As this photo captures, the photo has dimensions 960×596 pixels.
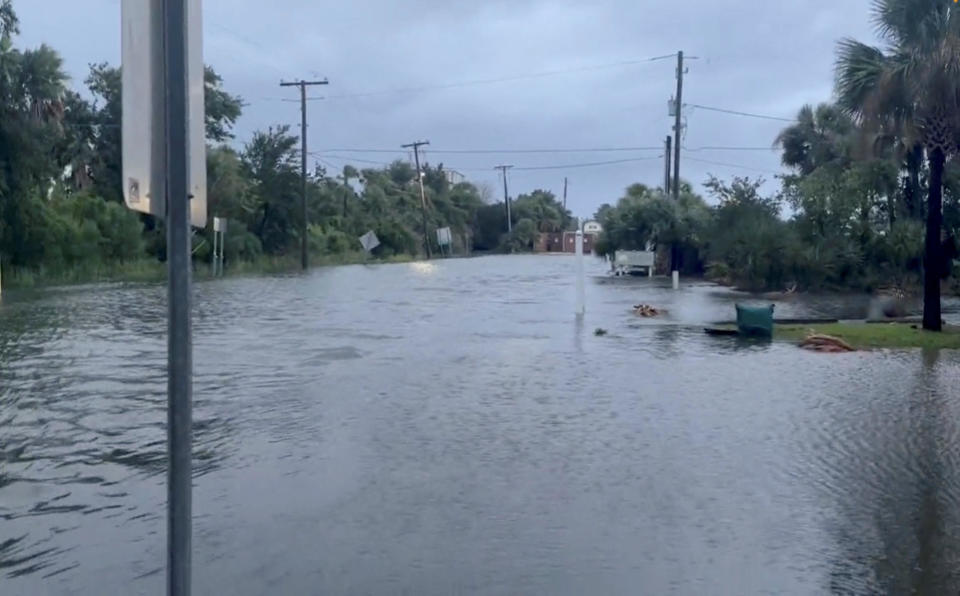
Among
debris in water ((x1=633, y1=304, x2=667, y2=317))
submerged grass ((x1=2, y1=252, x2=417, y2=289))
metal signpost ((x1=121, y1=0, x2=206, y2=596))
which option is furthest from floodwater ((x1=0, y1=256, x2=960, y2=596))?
submerged grass ((x1=2, y1=252, x2=417, y2=289))

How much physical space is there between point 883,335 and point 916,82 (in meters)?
4.79

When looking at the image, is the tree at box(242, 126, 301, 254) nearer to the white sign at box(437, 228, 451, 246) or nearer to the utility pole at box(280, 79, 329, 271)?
the utility pole at box(280, 79, 329, 271)

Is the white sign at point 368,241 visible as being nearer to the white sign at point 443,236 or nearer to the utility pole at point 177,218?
the white sign at point 443,236

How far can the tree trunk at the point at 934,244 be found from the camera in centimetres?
2153

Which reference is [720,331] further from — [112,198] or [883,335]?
[112,198]

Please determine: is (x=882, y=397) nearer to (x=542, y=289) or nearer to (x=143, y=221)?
(x=542, y=289)

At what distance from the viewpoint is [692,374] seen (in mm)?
16969

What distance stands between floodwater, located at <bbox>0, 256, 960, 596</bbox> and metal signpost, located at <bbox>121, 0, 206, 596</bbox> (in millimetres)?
3900

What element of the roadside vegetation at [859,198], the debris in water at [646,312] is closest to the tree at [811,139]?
the roadside vegetation at [859,198]

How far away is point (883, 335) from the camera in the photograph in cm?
2195

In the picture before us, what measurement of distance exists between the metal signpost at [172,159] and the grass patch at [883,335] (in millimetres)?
18902

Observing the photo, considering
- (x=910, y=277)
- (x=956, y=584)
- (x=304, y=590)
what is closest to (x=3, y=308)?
(x=304, y=590)

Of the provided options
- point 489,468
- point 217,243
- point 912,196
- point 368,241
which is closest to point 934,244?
point 489,468

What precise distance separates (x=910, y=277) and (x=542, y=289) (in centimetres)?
1235
